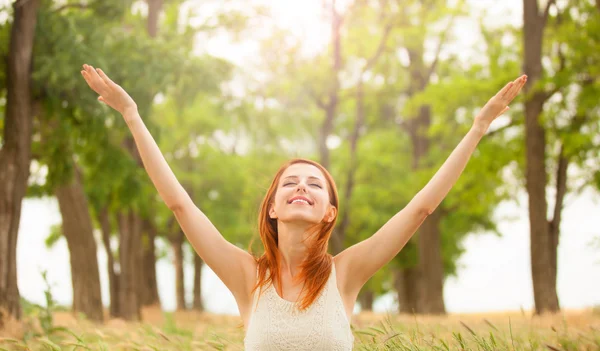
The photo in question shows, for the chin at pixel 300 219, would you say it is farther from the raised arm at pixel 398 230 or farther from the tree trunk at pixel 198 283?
the tree trunk at pixel 198 283

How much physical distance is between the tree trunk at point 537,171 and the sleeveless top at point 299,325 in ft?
35.2

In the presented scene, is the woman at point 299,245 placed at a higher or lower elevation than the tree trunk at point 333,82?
lower

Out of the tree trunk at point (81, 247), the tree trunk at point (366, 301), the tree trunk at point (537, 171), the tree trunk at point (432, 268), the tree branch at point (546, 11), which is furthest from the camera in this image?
the tree trunk at point (366, 301)

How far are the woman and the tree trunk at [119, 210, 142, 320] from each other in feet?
47.7

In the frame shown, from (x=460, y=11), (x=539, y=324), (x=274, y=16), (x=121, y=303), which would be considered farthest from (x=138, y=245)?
(x=539, y=324)

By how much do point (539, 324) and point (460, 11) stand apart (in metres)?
15.8

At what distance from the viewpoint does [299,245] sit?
347cm

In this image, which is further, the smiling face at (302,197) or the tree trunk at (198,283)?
the tree trunk at (198,283)

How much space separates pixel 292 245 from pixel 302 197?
267 mm

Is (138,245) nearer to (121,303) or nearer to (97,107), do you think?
(121,303)

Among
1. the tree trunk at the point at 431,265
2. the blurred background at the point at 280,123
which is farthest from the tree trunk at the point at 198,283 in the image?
the tree trunk at the point at 431,265

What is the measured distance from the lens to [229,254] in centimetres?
355

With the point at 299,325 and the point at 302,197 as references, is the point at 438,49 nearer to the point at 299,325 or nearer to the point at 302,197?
the point at 302,197

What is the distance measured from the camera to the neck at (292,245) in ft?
11.3
